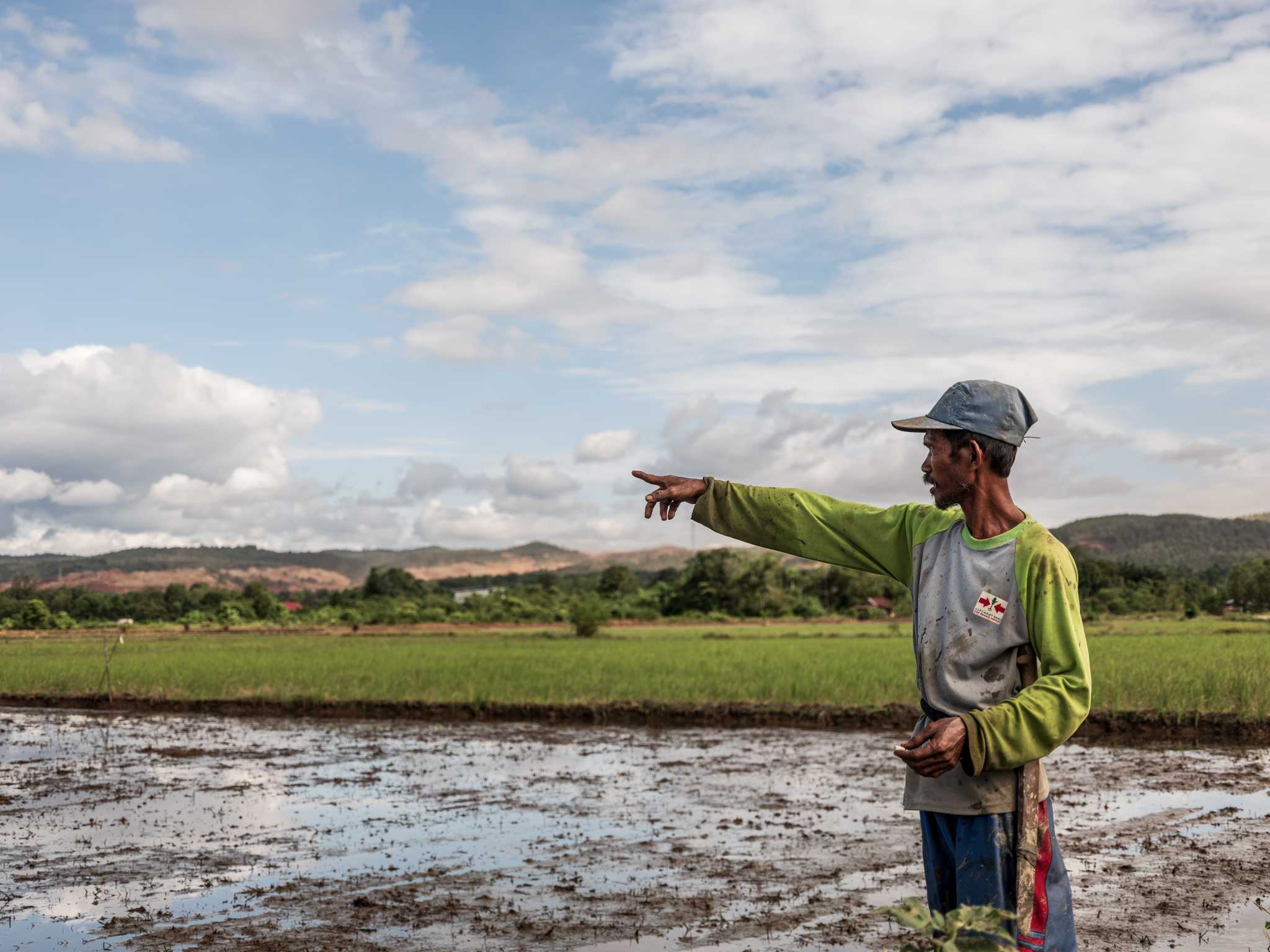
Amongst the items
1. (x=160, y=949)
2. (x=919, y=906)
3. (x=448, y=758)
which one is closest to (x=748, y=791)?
(x=448, y=758)

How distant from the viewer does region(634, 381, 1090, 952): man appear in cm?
203

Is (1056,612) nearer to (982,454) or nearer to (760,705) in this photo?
(982,454)

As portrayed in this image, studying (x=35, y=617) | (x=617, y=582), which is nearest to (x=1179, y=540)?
(x=617, y=582)

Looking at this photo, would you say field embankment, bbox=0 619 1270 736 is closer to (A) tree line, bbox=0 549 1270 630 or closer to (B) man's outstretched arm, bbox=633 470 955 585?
(B) man's outstretched arm, bbox=633 470 955 585

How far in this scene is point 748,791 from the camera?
8.80m

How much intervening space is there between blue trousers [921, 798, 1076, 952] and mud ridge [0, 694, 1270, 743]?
35.0 feet

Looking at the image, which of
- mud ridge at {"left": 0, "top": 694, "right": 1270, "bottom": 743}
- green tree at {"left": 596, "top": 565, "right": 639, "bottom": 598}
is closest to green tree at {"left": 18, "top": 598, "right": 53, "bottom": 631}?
mud ridge at {"left": 0, "top": 694, "right": 1270, "bottom": 743}

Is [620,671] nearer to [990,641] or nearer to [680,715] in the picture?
[680,715]

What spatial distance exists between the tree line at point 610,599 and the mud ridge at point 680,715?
17722mm

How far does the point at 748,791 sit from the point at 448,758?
3.51m

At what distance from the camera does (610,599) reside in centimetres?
4981

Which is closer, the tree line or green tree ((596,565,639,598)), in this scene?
the tree line

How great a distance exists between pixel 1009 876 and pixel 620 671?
14.9m

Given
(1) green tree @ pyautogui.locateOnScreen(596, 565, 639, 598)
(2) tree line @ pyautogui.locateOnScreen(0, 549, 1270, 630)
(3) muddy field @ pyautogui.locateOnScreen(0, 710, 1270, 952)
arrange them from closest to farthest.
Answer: (3) muddy field @ pyautogui.locateOnScreen(0, 710, 1270, 952)
(2) tree line @ pyautogui.locateOnScreen(0, 549, 1270, 630)
(1) green tree @ pyautogui.locateOnScreen(596, 565, 639, 598)
